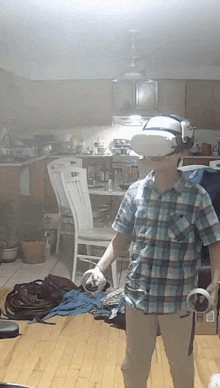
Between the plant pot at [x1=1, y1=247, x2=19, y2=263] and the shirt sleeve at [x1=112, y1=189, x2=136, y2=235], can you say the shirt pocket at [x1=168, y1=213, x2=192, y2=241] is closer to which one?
the shirt sleeve at [x1=112, y1=189, x2=136, y2=235]

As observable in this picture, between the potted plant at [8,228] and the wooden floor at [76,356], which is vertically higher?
the potted plant at [8,228]

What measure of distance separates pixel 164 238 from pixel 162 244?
0.07 ft

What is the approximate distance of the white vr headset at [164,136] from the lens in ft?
5.75

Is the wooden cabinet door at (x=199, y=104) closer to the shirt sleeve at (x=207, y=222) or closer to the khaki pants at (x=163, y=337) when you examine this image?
the shirt sleeve at (x=207, y=222)

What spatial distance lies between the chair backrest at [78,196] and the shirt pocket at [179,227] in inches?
41.1

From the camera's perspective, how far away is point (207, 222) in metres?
1.71

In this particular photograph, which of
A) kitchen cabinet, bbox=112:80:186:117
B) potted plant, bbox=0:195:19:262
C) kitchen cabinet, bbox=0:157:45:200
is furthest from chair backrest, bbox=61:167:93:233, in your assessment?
kitchen cabinet, bbox=112:80:186:117

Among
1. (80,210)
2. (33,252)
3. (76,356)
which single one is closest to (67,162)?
(80,210)

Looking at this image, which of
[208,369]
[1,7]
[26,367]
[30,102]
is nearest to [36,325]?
[26,367]

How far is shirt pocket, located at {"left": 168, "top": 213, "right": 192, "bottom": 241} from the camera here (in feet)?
5.69

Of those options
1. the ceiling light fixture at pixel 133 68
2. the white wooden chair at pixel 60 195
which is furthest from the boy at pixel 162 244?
the white wooden chair at pixel 60 195

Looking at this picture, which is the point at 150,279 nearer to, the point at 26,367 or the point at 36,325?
the point at 26,367

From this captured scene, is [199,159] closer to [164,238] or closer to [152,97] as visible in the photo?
[152,97]

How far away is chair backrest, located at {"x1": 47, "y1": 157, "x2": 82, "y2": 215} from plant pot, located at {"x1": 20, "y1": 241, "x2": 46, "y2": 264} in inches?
10.0
